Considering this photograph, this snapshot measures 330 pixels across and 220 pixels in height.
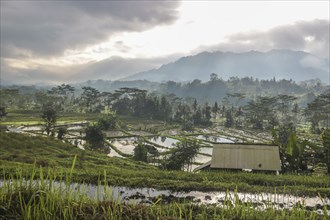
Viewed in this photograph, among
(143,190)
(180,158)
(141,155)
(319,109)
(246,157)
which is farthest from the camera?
(319,109)

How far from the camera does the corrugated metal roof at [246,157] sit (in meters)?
18.7

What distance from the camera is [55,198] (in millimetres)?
5148

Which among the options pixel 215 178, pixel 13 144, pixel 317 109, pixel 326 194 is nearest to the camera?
pixel 326 194

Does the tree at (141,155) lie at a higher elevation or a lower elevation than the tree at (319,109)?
lower

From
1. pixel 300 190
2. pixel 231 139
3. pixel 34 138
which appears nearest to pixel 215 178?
pixel 300 190

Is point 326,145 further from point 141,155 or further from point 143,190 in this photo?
Result: point 141,155

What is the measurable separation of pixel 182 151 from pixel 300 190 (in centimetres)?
2054

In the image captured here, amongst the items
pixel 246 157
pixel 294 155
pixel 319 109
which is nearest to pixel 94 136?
pixel 246 157

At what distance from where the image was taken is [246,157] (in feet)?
63.2

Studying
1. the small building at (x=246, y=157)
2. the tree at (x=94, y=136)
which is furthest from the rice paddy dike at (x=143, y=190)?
the tree at (x=94, y=136)

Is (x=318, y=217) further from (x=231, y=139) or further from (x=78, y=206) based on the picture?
(x=231, y=139)

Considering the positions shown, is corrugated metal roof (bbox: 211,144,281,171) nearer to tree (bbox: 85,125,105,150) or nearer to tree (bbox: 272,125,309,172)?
tree (bbox: 272,125,309,172)

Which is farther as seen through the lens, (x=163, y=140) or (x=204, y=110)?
(x=204, y=110)

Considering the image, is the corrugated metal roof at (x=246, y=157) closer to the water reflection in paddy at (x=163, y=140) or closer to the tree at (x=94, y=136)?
the tree at (x=94, y=136)
